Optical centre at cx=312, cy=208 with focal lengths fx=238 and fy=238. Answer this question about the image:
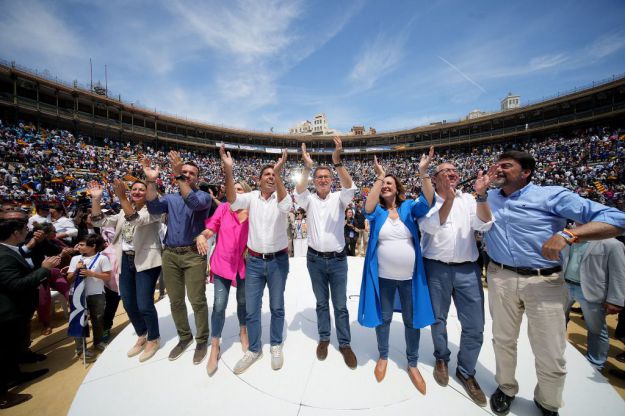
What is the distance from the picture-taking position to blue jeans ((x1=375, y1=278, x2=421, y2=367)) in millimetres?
2275

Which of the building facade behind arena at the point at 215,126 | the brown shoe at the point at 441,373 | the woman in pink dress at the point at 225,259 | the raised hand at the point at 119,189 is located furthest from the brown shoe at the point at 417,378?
the building facade behind arena at the point at 215,126

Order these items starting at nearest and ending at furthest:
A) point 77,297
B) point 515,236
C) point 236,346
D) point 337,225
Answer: point 515,236, point 337,225, point 236,346, point 77,297

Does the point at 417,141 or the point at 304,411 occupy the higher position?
the point at 417,141

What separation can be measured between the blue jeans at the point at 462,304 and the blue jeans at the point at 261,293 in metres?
1.52

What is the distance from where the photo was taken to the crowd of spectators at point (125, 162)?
15.2 m

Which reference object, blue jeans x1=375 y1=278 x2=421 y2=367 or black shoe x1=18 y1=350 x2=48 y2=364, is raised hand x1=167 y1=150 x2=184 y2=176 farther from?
black shoe x1=18 y1=350 x2=48 y2=364

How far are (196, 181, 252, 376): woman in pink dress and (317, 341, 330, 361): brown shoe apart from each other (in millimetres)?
865

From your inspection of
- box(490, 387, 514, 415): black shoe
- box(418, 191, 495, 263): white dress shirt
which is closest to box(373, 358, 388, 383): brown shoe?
box(490, 387, 514, 415): black shoe

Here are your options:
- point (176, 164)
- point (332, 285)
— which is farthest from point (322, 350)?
point (176, 164)

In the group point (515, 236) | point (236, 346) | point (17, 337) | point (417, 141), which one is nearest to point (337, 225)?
point (515, 236)

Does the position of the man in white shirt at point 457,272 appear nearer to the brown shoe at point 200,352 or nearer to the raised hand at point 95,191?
the brown shoe at point 200,352

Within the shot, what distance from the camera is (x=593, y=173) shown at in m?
19.1

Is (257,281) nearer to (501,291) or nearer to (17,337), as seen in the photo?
(501,291)

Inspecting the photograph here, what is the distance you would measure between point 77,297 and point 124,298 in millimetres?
706
